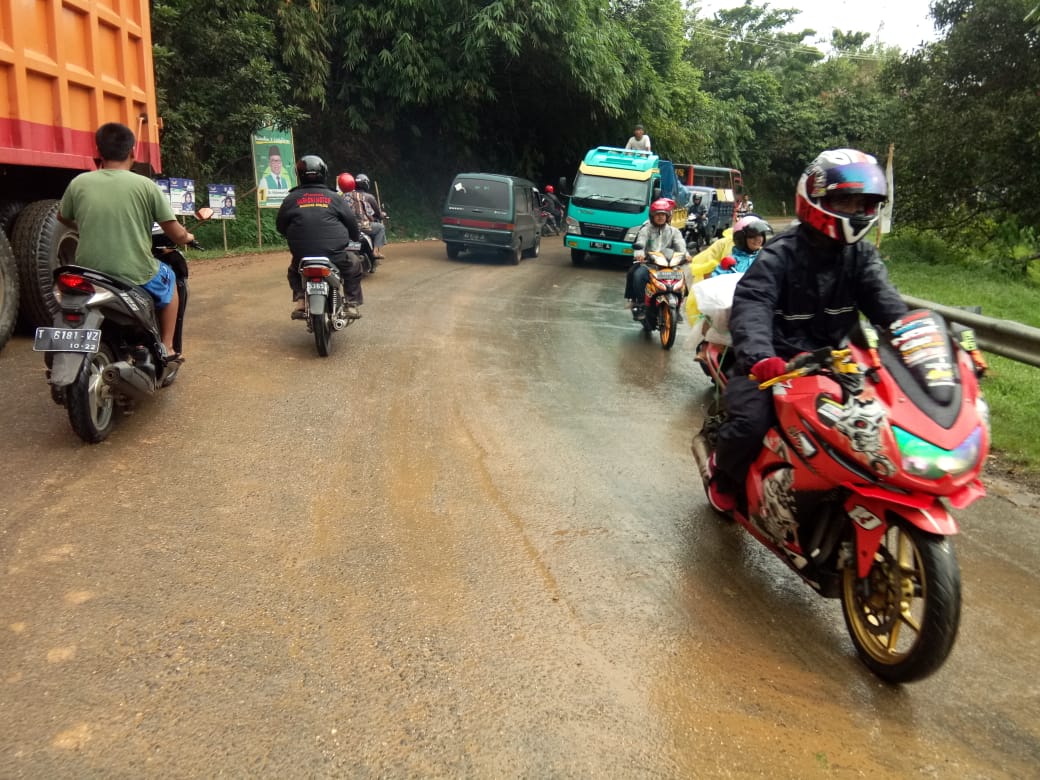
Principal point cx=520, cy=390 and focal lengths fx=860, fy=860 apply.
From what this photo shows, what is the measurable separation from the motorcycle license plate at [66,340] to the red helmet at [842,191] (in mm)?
3756

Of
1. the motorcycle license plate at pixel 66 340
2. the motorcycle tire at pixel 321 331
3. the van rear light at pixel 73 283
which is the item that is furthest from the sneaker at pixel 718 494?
the motorcycle tire at pixel 321 331

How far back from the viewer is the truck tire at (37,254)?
23.0 ft

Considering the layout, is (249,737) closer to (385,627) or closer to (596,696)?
(385,627)

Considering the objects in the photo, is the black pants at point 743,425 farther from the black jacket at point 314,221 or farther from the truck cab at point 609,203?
the truck cab at point 609,203

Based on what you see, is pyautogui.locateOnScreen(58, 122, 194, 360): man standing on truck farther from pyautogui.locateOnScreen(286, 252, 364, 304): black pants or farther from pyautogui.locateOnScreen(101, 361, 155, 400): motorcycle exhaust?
pyautogui.locateOnScreen(286, 252, 364, 304): black pants

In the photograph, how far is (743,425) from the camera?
3.59m

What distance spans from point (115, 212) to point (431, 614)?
3357 millimetres

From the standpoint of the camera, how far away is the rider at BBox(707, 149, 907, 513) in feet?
11.5

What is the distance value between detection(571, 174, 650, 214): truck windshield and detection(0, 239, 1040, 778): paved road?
12.4 m

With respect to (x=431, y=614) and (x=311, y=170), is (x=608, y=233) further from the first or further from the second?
(x=431, y=614)

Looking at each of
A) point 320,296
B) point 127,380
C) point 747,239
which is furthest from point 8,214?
point 747,239

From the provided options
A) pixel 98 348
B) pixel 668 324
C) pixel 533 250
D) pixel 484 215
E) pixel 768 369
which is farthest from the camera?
pixel 533 250

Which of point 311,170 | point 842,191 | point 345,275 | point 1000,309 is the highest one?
point 311,170

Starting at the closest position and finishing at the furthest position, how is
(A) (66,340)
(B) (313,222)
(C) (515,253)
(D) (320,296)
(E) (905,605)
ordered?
(E) (905,605) → (A) (66,340) → (D) (320,296) → (B) (313,222) → (C) (515,253)
